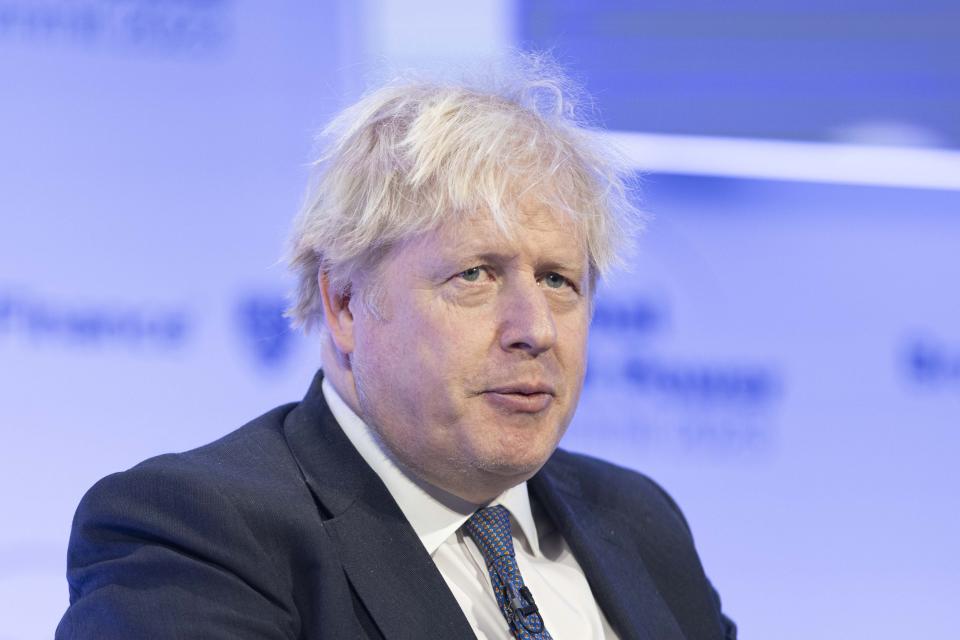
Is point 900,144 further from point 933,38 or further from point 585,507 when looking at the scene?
point 585,507

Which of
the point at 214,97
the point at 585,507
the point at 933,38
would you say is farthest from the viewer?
the point at 933,38

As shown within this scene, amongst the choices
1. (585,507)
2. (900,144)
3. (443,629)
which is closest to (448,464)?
(443,629)

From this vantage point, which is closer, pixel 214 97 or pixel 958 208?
pixel 214 97

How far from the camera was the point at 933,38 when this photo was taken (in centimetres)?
337

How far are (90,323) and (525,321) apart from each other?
123cm

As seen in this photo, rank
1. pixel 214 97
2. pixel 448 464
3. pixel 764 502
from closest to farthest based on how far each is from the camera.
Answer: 1. pixel 448 464
2. pixel 214 97
3. pixel 764 502

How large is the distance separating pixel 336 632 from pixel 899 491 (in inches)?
79.9

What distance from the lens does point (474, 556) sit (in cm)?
201

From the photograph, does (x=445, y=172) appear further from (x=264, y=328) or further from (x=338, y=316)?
(x=264, y=328)

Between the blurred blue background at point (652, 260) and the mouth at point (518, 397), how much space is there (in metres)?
1.05

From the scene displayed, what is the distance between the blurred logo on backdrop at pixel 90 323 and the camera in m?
2.56

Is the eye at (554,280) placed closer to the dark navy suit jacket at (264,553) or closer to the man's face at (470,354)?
the man's face at (470,354)

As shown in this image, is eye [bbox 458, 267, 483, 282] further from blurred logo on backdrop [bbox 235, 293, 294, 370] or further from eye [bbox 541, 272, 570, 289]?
blurred logo on backdrop [bbox 235, 293, 294, 370]

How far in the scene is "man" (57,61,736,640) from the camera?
5.58 feet
